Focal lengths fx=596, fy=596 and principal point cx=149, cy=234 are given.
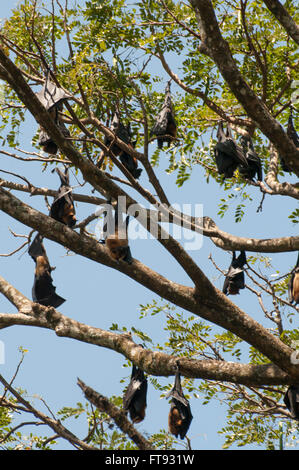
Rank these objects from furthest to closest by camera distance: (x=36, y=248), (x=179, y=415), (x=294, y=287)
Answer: (x=36, y=248)
(x=294, y=287)
(x=179, y=415)

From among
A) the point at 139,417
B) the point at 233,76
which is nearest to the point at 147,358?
the point at 139,417

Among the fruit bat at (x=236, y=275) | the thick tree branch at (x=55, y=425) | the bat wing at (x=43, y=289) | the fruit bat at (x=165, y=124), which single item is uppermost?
the fruit bat at (x=165, y=124)

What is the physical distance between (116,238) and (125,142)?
1801mm

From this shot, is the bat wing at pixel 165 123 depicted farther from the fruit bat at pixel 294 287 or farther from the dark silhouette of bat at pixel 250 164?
the fruit bat at pixel 294 287

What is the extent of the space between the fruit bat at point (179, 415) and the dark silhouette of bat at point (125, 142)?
3.03m

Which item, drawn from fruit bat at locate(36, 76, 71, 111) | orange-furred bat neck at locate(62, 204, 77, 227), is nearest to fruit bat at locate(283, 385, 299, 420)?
orange-furred bat neck at locate(62, 204, 77, 227)

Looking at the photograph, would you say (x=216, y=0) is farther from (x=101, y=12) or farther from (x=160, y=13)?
(x=101, y=12)

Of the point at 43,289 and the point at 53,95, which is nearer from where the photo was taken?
the point at 53,95

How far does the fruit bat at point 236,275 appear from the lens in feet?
27.1

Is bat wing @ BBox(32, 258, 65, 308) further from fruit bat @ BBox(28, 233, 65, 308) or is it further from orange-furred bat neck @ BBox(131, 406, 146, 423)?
orange-furred bat neck @ BBox(131, 406, 146, 423)

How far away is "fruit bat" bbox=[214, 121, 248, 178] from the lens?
7656mm

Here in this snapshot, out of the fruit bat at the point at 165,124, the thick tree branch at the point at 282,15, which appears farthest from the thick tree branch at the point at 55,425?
the thick tree branch at the point at 282,15

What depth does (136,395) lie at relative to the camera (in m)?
7.07

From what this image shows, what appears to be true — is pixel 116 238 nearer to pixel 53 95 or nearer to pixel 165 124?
pixel 53 95
